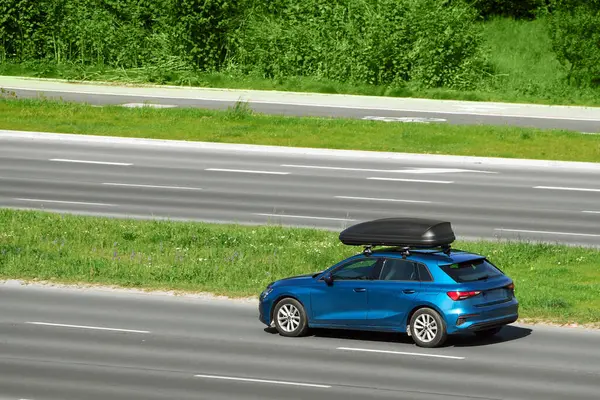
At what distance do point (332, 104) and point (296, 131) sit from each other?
6699 mm

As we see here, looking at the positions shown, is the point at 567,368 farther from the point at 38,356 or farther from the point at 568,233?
the point at 568,233

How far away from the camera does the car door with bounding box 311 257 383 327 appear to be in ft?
55.4

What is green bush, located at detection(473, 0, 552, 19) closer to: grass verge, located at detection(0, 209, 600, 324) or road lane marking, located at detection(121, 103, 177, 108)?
road lane marking, located at detection(121, 103, 177, 108)

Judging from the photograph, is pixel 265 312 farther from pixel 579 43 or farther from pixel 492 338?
pixel 579 43

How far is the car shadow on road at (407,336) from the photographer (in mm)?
16828

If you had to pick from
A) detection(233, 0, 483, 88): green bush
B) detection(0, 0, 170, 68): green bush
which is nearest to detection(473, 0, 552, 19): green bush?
detection(233, 0, 483, 88): green bush

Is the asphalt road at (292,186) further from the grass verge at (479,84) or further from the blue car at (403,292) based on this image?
the grass verge at (479,84)

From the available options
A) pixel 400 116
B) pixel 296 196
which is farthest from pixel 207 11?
pixel 296 196

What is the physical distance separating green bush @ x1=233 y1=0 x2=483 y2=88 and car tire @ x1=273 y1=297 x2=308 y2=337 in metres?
33.1

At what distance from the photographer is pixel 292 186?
32812mm

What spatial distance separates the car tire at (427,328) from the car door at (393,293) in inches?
6.5

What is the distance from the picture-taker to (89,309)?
1955cm

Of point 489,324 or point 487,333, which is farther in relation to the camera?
point 487,333

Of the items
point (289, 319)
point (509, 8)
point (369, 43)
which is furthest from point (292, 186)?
point (509, 8)
